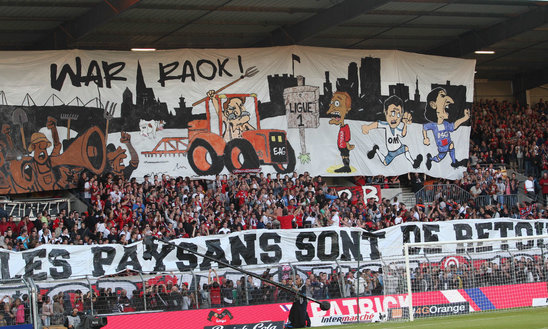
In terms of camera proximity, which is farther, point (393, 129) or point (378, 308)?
point (393, 129)

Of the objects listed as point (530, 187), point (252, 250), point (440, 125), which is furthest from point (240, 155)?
point (530, 187)

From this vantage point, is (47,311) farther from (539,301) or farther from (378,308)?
(539,301)

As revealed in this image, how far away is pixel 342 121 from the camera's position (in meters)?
35.4

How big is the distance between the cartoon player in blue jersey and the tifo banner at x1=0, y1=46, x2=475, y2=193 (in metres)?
0.05

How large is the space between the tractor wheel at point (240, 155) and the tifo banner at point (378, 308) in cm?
1123

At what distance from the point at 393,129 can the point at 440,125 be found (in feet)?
8.74

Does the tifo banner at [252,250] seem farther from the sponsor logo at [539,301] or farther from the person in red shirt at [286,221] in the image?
the person in red shirt at [286,221]

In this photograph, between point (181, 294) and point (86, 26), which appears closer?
point (181, 294)

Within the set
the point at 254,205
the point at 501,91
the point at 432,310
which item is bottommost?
the point at 432,310

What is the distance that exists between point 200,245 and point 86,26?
10.4 m

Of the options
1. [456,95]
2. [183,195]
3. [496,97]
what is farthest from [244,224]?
[496,97]

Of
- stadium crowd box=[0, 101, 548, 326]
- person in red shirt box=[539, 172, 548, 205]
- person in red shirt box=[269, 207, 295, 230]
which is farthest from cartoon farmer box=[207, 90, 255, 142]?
person in red shirt box=[539, 172, 548, 205]

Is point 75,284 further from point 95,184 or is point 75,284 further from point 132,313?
point 95,184

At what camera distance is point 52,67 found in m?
30.0
